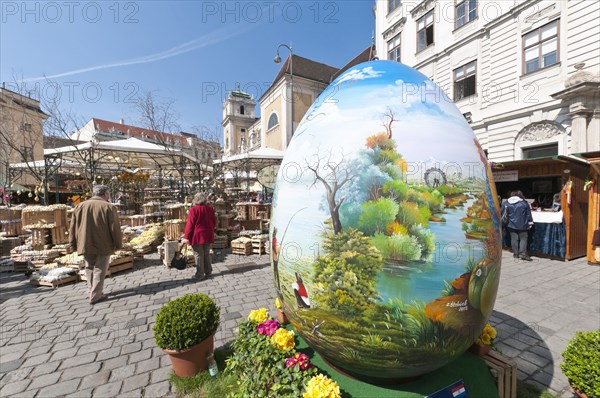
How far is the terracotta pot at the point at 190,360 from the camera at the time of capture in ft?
9.32

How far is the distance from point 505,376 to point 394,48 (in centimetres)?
2601

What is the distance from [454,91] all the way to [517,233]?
13.2 metres

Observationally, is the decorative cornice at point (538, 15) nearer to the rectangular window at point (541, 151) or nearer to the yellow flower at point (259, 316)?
the rectangular window at point (541, 151)

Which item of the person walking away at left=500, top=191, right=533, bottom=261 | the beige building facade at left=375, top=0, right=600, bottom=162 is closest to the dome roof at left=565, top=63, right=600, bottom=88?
the beige building facade at left=375, top=0, right=600, bottom=162

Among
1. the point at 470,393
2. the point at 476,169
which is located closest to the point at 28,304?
the point at 470,393

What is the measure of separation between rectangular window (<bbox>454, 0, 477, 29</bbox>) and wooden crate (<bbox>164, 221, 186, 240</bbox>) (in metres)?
20.8

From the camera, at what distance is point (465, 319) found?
1.84m

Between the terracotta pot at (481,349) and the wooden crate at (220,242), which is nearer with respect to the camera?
the terracotta pot at (481,349)

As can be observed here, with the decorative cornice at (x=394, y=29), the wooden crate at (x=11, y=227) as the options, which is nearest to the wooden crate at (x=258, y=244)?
the wooden crate at (x=11, y=227)

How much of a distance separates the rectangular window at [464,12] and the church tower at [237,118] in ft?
167

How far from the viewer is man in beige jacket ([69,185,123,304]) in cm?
508

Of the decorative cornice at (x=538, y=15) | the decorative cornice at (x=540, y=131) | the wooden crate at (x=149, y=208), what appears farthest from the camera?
the wooden crate at (x=149, y=208)

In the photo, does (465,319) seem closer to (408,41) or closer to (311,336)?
(311,336)

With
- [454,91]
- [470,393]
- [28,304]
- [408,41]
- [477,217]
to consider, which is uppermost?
[408,41]
